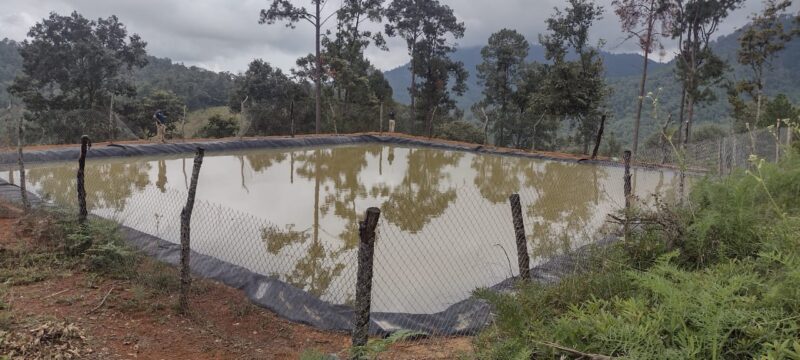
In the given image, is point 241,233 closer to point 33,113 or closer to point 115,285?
point 115,285

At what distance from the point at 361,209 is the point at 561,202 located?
332cm

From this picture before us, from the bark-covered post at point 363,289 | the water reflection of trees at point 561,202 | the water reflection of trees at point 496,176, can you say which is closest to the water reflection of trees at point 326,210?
the bark-covered post at point 363,289

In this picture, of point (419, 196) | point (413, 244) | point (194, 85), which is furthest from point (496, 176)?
point (194, 85)

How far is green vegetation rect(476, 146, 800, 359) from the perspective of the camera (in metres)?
2.10

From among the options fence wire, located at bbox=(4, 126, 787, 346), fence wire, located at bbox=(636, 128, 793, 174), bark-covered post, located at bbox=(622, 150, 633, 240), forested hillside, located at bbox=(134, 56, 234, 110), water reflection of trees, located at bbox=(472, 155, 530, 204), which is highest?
forested hillside, located at bbox=(134, 56, 234, 110)

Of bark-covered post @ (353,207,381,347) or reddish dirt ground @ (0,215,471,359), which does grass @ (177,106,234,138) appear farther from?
bark-covered post @ (353,207,381,347)

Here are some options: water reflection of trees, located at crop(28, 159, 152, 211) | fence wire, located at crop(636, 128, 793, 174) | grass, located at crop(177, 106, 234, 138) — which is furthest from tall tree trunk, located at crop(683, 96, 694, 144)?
grass, located at crop(177, 106, 234, 138)

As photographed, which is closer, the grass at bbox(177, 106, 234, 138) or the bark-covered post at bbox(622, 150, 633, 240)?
the bark-covered post at bbox(622, 150, 633, 240)

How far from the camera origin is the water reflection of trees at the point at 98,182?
721cm

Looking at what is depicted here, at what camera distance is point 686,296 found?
2332 mm

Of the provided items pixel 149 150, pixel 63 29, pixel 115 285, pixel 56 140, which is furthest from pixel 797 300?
pixel 63 29

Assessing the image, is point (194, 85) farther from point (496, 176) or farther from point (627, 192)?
point (627, 192)

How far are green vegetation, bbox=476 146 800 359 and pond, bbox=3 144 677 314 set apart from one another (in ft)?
2.19

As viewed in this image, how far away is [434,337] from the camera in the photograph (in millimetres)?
3615
